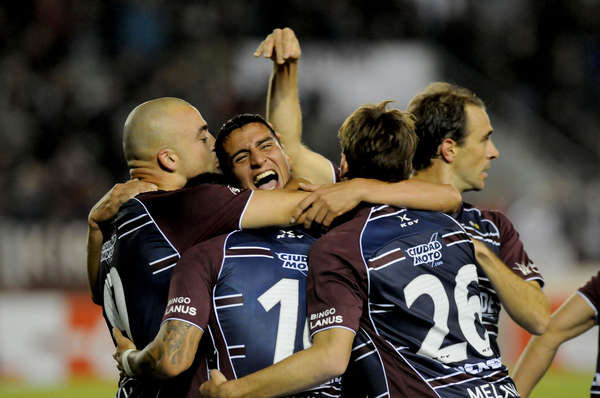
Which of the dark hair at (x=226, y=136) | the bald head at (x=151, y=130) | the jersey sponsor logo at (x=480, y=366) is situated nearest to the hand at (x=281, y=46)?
the dark hair at (x=226, y=136)

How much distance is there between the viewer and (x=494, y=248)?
174 inches

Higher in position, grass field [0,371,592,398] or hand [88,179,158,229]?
hand [88,179,158,229]

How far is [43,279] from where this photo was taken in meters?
12.3

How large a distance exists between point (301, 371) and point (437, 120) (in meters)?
1.82

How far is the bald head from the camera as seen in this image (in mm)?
4500

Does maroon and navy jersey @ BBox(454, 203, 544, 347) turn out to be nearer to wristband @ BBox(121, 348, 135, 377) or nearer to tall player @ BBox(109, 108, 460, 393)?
tall player @ BBox(109, 108, 460, 393)

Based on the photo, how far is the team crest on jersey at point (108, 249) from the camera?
4.24 metres

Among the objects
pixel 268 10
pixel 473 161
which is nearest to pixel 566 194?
pixel 268 10

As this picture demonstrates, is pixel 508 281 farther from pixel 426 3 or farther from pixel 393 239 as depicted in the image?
pixel 426 3

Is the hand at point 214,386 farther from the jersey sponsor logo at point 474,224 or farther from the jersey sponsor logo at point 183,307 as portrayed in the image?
the jersey sponsor logo at point 474,224

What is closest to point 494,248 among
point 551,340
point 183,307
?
point 551,340

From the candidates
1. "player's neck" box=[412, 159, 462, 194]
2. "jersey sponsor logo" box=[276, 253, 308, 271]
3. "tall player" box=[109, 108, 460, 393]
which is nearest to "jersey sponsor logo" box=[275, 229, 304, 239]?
"tall player" box=[109, 108, 460, 393]

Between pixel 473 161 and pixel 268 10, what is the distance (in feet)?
41.7

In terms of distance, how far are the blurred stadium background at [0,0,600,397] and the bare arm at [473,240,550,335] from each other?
933cm
